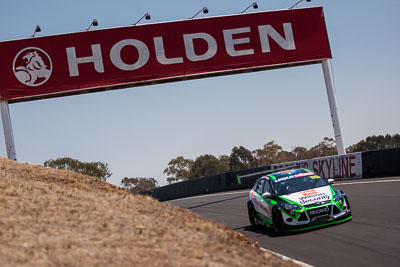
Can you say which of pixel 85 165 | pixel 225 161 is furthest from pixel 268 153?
pixel 85 165

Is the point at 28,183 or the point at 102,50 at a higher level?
the point at 102,50

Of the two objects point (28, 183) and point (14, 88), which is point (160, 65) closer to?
point (14, 88)

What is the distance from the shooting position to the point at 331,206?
474 inches

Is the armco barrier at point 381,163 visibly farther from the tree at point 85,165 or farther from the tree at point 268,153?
the tree at point 268,153

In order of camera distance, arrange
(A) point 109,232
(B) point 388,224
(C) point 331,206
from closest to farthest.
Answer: (A) point 109,232
(B) point 388,224
(C) point 331,206

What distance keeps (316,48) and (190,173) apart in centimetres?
5000

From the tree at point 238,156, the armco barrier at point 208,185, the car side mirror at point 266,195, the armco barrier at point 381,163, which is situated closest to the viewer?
the car side mirror at point 266,195

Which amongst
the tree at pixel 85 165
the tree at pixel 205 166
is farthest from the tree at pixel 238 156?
the tree at pixel 85 165

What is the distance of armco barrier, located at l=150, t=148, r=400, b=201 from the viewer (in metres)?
21.7

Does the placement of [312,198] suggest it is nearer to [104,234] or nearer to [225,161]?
[104,234]

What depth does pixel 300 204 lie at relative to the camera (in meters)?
12.0

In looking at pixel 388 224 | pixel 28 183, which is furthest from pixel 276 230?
pixel 28 183

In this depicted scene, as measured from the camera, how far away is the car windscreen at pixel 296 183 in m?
12.9

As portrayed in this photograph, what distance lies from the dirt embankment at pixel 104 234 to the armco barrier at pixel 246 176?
1405 centimetres
